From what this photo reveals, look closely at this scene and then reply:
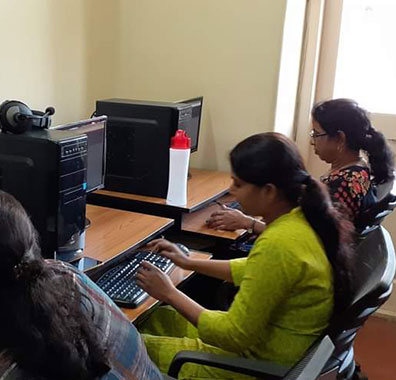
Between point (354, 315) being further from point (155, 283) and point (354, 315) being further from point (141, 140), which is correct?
point (141, 140)

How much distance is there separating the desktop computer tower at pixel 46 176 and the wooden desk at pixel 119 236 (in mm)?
180

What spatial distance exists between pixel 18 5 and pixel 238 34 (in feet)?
3.51

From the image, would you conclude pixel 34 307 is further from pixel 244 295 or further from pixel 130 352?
pixel 244 295

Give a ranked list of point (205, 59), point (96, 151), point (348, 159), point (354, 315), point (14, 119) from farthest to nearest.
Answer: point (205, 59) → point (348, 159) → point (96, 151) → point (14, 119) → point (354, 315)

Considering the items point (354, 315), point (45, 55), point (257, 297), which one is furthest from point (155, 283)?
point (45, 55)

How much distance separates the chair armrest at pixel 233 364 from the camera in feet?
4.50

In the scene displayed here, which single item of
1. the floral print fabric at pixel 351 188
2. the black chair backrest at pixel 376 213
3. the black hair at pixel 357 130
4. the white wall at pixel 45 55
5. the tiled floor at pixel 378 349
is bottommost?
the tiled floor at pixel 378 349

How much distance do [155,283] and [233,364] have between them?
31 centimetres

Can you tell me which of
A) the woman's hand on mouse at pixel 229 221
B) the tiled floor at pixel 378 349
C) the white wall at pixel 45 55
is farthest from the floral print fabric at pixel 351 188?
the white wall at pixel 45 55

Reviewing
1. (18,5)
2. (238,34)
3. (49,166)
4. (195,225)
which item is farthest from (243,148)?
(238,34)

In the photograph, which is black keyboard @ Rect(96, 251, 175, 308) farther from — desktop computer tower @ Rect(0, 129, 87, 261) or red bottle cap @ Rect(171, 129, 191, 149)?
red bottle cap @ Rect(171, 129, 191, 149)

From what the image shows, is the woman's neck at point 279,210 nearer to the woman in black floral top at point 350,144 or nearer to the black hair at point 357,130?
the woman in black floral top at point 350,144

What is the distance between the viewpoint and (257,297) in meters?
1.38

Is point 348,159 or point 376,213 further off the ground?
point 348,159
